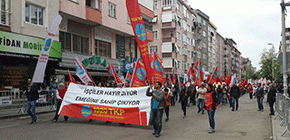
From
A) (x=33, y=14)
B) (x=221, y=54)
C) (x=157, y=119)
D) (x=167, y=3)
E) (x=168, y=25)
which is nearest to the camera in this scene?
(x=157, y=119)

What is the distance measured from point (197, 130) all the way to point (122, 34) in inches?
937

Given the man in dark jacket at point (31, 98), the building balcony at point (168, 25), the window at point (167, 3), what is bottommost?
the man in dark jacket at point (31, 98)

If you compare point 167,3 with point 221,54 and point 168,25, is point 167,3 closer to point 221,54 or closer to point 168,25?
point 168,25

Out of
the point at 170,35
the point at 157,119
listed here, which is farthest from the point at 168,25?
the point at 157,119

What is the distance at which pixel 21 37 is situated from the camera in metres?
19.1

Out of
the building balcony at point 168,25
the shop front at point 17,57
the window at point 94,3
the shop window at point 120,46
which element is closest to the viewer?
the shop front at point 17,57

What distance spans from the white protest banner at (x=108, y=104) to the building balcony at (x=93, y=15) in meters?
14.2

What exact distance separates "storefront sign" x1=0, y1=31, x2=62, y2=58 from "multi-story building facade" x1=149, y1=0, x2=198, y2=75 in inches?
1349

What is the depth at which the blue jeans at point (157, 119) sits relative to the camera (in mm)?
9336

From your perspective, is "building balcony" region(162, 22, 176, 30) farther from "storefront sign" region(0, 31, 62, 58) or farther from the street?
the street

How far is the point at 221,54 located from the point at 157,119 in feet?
357

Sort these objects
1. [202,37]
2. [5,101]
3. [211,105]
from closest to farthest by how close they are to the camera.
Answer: [211,105]
[5,101]
[202,37]

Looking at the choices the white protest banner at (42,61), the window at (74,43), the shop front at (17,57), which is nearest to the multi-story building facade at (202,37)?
the window at (74,43)

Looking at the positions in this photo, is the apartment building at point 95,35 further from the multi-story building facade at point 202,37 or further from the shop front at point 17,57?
the multi-story building facade at point 202,37
